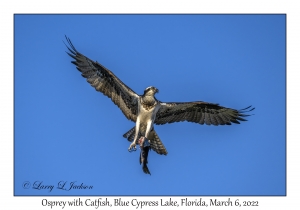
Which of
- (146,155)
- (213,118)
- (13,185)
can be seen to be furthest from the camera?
(213,118)

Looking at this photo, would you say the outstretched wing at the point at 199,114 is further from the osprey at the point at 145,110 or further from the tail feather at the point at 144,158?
the tail feather at the point at 144,158

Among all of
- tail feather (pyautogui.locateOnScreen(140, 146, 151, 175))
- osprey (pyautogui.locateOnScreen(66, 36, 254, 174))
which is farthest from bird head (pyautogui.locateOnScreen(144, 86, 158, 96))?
tail feather (pyautogui.locateOnScreen(140, 146, 151, 175))

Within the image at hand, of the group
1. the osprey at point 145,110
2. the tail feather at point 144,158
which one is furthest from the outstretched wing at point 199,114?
the tail feather at point 144,158

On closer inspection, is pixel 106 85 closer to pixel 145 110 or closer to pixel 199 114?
pixel 145 110

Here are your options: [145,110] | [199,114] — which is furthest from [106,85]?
[199,114]
